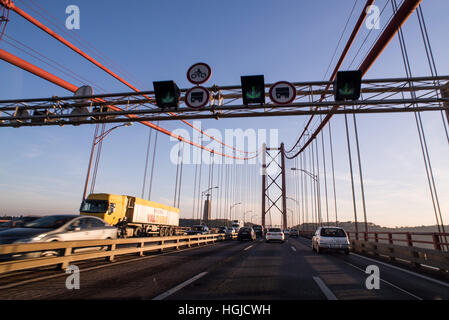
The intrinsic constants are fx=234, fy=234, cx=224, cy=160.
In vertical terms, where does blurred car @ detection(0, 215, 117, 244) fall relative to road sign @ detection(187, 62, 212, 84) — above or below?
below

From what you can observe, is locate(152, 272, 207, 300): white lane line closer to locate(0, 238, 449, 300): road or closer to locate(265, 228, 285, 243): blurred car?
locate(0, 238, 449, 300): road

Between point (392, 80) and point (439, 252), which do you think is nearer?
point (439, 252)

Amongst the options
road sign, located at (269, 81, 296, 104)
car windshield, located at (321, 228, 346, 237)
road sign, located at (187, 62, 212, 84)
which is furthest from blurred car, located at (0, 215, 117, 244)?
car windshield, located at (321, 228, 346, 237)

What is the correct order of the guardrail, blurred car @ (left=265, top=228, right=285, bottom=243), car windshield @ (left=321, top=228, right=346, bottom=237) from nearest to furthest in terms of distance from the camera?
1. the guardrail
2. car windshield @ (left=321, top=228, right=346, bottom=237)
3. blurred car @ (left=265, top=228, right=285, bottom=243)

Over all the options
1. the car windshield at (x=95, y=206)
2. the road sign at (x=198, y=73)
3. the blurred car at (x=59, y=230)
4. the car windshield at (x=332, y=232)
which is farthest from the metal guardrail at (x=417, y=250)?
the car windshield at (x=95, y=206)

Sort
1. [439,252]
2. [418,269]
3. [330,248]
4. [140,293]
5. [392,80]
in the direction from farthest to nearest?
[330,248], [392,80], [418,269], [439,252], [140,293]

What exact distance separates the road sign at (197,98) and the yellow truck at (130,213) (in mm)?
14080

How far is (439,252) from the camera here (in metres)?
7.11

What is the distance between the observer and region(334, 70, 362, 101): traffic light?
31.1 feet

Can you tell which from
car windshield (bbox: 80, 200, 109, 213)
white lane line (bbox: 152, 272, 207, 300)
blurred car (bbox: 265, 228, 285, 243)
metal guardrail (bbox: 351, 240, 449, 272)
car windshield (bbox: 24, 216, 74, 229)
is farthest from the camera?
blurred car (bbox: 265, 228, 285, 243)

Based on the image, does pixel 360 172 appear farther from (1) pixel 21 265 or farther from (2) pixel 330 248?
(1) pixel 21 265
